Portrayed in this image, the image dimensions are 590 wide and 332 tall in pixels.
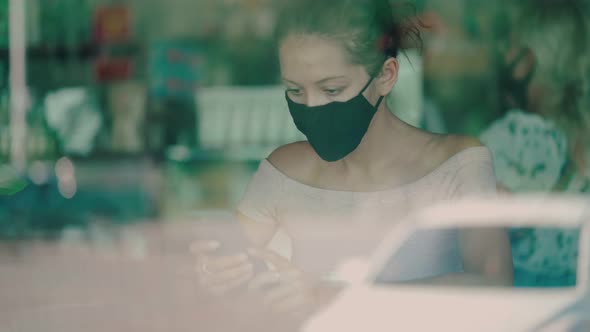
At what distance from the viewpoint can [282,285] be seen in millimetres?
1314

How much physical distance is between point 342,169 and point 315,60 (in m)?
0.20

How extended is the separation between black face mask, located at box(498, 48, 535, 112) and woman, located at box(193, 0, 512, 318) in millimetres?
1364

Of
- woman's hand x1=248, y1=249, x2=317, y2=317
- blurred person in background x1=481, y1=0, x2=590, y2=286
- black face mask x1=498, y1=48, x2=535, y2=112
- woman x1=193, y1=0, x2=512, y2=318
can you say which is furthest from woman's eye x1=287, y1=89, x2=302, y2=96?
black face mask x1=498, y1=48, x2=535, y2=112

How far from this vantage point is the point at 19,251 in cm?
598

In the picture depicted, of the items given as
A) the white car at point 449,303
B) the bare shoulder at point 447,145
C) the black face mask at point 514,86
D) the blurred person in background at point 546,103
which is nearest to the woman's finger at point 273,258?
the white car at point 449,303

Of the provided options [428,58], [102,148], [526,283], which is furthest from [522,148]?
[102,148]

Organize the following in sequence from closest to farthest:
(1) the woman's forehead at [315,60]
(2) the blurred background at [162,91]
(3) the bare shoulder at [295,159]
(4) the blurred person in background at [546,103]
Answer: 1. (1) the woman's forehead at [315,60]
2. (3) the bare shoulder at [295,159]
3. (4) the blurred person in background at [546,103]
4. (2) the blurred background at [162,91]

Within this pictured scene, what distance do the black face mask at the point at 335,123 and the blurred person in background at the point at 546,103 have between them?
994 millimetres

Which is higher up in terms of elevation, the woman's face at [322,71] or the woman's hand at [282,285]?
the woman's face at [322,71]

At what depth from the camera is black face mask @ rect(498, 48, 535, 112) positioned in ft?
8.90

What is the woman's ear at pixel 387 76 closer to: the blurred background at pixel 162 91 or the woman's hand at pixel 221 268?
the woman's hand at pixel 221 268

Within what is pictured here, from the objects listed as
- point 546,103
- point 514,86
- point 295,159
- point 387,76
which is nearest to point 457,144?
point 387,76

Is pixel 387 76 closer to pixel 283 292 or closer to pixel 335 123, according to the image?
pixel 335 123

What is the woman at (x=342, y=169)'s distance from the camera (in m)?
1.29
